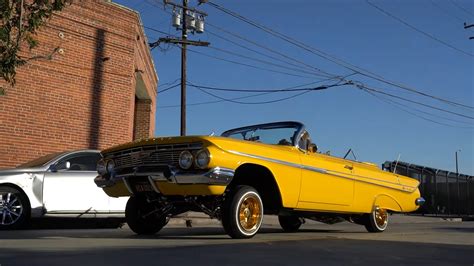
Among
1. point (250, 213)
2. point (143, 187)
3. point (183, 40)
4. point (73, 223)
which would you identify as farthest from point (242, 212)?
point (183, 40)

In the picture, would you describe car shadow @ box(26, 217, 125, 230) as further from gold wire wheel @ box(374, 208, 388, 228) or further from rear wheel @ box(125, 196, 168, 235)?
gold wire wheel @ box(374, 208, 388, 228)

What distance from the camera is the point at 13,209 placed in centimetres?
949

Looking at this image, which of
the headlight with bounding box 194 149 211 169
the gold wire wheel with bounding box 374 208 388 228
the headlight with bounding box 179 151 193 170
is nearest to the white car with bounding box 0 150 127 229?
the headlight with bounding box 179 151 193 170

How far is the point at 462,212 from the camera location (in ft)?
87.1

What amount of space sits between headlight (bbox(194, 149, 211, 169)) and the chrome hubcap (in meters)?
4.24

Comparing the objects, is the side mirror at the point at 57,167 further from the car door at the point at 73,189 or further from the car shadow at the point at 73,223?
the car shadow at the point at 73,223

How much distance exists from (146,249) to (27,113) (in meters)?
8.15

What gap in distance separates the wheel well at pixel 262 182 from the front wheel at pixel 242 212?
31 cm

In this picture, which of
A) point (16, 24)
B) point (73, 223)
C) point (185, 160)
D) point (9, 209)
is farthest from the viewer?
point (73, 223)

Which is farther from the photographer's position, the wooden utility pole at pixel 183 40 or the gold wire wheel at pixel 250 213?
the wooden utility pole at pixel 183 40

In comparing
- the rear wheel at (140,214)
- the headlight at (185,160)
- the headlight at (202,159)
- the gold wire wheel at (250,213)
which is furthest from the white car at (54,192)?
the gold wire wheel at (250,213)

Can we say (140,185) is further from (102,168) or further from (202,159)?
(202,159)

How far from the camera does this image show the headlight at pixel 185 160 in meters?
6.86

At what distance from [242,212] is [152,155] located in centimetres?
138
